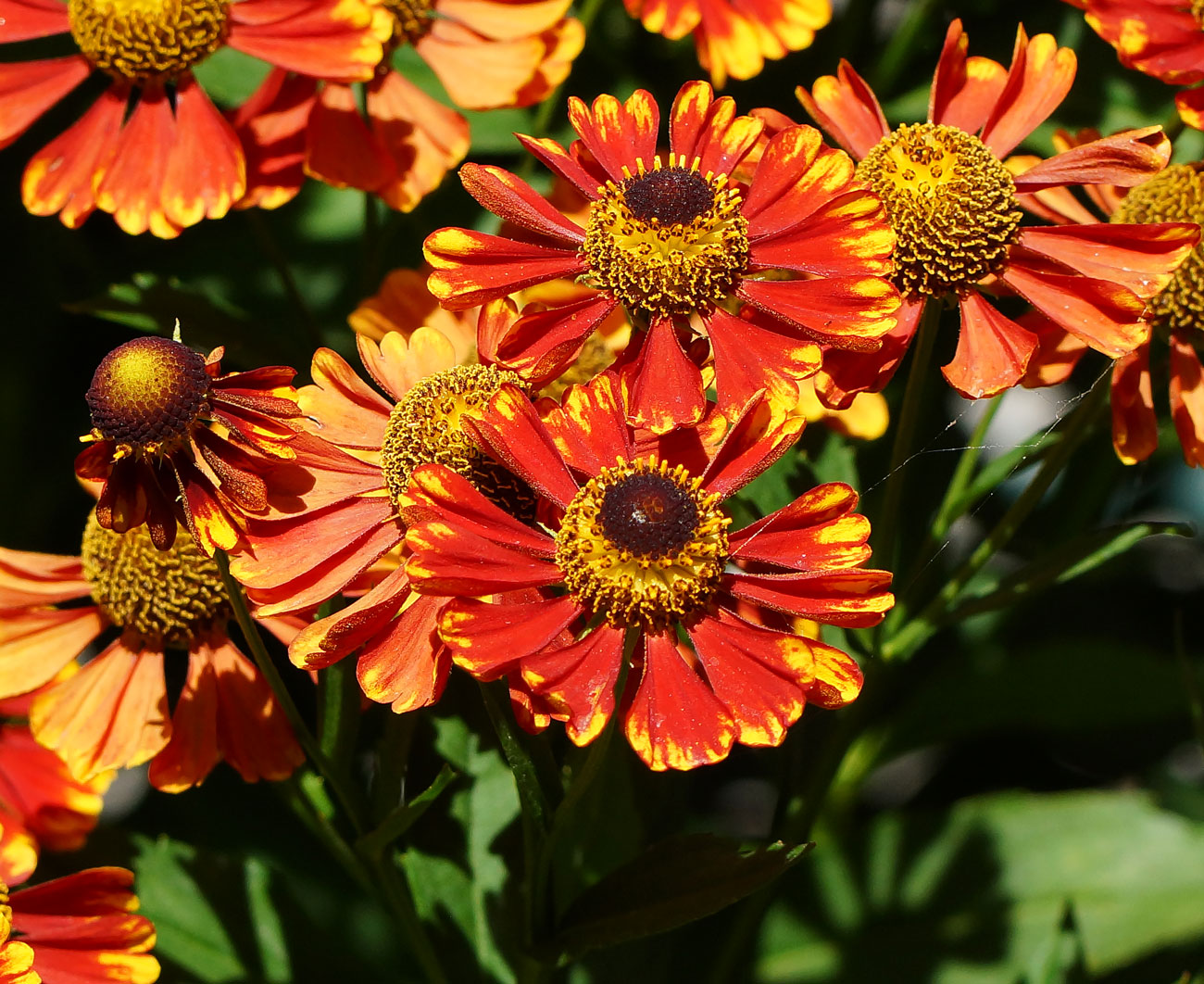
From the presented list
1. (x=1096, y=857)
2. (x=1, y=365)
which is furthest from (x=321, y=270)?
(x=1096, y=857)

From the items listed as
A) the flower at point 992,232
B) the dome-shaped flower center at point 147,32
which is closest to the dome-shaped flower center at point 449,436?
the flower at point 992,232

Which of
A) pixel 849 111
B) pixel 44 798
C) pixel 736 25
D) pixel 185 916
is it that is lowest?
pixel 185 916

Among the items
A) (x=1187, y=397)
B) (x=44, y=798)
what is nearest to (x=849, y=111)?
(x=1187, y=397)

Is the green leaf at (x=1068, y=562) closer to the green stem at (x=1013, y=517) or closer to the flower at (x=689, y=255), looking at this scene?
the green stem at (x=1013, y=517)

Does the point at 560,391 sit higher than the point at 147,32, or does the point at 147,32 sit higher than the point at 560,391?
the point at 147,32

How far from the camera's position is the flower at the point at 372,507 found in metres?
0.81

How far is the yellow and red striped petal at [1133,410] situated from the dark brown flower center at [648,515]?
34cm

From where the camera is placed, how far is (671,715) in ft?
2.57

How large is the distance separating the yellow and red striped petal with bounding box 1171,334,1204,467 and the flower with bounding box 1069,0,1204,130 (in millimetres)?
174

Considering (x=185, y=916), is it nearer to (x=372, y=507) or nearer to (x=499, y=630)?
(x=372, y=507)

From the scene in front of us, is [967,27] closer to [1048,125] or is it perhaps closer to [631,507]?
[1048,125]

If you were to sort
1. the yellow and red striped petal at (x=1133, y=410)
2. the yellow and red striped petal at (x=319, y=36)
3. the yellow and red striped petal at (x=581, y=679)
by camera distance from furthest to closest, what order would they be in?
the yellow and red striped petal at (x=319, y=36)
the yellow and red striped petal at (x=1133, y=410)
the yellow and red striped petal at (x=581, y=679)

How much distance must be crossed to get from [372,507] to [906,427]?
36cm

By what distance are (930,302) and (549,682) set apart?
0.41 m
